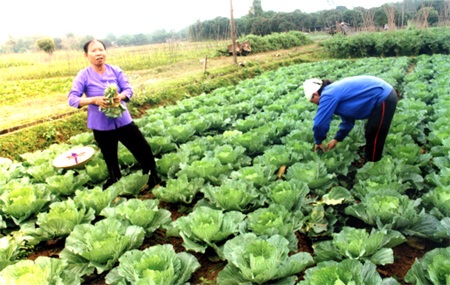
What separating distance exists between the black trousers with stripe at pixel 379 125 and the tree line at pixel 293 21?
15.0 meters

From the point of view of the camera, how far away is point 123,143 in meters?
3.17

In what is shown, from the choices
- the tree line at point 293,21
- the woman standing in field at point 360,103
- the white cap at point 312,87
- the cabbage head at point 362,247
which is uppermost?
the tree line at point 293,21

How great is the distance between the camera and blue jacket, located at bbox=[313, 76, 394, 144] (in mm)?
2900

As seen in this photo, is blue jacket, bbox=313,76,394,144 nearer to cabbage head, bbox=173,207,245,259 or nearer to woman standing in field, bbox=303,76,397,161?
woman standing in field, bbox=303,76,397,161

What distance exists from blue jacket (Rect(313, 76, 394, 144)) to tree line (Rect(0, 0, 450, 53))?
14.6m

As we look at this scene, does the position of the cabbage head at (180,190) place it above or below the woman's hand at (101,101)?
below

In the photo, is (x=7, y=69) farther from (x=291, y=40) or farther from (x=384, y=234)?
(x=291, y=40)

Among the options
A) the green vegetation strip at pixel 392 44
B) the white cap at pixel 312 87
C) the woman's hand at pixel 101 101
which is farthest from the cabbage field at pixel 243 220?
the green vegetation strip at pixel 392 44

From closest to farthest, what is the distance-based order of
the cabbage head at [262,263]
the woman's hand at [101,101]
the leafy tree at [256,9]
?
the cabbage head at [262,263], the woman's hand at [101,101], the leafy tree at [256,9]

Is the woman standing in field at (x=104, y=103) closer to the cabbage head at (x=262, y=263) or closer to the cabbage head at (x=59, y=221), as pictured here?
the cabbage head at (x=59, y=221)

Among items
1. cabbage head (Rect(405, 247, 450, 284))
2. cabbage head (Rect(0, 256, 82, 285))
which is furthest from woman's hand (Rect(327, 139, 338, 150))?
cabbage head (Rect(0, 256, 82, 285))

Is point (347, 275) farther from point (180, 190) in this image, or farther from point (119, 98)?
point (119, 98)

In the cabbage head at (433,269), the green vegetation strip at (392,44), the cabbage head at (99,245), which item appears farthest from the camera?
the green vegetation strip at (392,44)

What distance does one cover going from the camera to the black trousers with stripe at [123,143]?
304cm
